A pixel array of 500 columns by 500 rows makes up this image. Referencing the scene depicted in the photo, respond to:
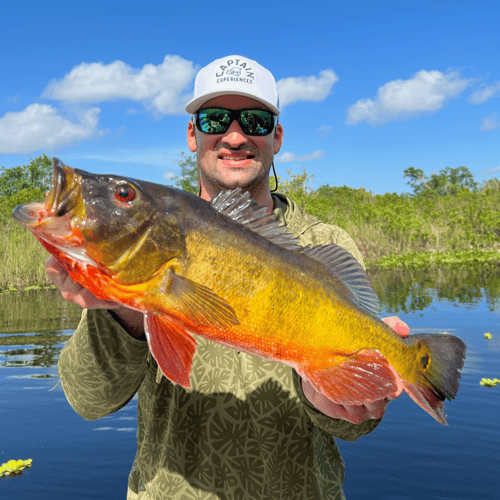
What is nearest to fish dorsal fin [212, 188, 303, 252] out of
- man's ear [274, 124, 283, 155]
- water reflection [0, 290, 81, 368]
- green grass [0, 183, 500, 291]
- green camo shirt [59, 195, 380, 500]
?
green camo shirt [59, 195, 380, 500]

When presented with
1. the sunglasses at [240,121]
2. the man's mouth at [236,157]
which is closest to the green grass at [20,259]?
the sunglasses at [240,121]

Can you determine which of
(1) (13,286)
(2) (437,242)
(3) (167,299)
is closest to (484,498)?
(3) (167,299)

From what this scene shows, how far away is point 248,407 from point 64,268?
1.30 m

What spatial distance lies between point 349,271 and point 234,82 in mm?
1649

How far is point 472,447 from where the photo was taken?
639cm

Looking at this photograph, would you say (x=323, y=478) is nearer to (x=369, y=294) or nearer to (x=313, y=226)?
(x=369, y=294)

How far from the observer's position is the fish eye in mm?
1758

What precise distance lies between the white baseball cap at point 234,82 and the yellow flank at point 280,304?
62.7 inches

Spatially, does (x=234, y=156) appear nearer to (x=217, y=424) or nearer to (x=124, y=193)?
(x=124, y=193)

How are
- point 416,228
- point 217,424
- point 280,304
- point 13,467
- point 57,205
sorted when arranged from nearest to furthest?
point 57,205
point 280,304
point 217,424
point 13,467
point 416,228

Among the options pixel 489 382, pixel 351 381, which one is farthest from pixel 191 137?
pixel 489 382

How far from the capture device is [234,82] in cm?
313

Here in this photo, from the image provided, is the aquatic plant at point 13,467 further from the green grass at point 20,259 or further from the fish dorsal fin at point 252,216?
the green grass at point 20,259

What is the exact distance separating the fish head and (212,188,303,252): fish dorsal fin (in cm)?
26
